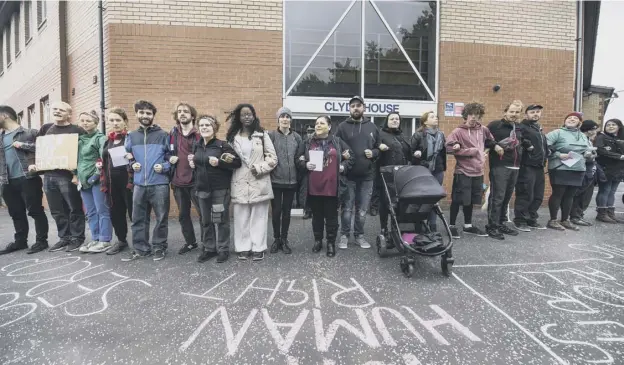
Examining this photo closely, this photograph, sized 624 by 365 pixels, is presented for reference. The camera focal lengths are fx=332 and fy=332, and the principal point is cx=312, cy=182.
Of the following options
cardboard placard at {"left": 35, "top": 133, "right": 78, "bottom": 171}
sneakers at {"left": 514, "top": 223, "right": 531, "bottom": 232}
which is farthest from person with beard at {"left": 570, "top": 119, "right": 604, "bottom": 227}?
cardboard placard at {"left": 35, "top": 133, "right": 78, "bottom": 171}

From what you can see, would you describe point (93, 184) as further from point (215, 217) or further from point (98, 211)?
point (215, 217)

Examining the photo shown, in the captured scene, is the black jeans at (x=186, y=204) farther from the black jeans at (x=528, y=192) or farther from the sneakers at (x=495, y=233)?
the black jeans at (x=528, y=192)

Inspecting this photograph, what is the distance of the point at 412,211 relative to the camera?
3836mm

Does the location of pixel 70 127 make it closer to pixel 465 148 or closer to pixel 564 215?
pixel 465 148

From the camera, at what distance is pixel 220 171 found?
4.03 metres

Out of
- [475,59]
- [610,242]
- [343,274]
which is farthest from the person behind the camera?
[475,59]

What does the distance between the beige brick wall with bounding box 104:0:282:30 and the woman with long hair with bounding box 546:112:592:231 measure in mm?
5426

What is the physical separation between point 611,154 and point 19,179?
9575 millimetres

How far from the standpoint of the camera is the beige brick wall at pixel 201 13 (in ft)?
20.3

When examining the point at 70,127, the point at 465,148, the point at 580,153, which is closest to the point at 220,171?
the point at 70,127

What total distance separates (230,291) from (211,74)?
4.67 meters

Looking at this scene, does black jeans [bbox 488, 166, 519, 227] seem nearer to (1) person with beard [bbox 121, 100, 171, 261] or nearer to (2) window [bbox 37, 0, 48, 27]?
(1) person with beard [bbox 121, 100, 171, 261]

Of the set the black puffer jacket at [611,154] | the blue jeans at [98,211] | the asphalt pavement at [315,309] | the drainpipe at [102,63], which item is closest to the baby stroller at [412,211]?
the asphalt pavement at [315,309]

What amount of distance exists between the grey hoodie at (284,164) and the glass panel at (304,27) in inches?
111
